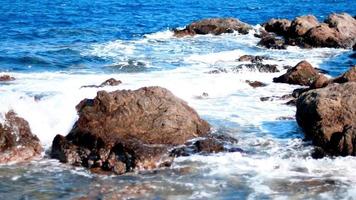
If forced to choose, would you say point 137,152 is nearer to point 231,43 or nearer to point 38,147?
point 38,147

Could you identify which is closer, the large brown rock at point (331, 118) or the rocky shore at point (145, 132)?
the rocky shore at point (145, 132)

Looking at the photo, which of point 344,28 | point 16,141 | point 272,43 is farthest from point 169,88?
point 344,28

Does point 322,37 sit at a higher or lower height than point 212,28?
lower

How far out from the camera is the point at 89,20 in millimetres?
47844

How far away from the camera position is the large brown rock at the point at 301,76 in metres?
23.3

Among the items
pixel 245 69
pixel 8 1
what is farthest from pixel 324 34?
pixel 8 1

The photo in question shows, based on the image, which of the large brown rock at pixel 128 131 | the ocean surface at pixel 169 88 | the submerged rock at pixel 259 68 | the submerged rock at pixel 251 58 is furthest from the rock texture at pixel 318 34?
the large brown rock at pixel 128 131

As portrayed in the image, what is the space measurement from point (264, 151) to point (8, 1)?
51982 mm

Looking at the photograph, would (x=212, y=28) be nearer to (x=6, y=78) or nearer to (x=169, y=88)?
(x=169, y=88)

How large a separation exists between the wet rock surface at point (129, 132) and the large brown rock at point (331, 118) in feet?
8.77

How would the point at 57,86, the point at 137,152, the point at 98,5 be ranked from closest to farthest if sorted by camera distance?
the point at 137,152 < the point at 57,86 < the point at 98,5

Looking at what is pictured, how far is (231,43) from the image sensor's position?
37.7 meters

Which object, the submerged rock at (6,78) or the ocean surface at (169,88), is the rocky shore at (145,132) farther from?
the submerged rock at (6,78)

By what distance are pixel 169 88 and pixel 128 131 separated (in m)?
8.20
